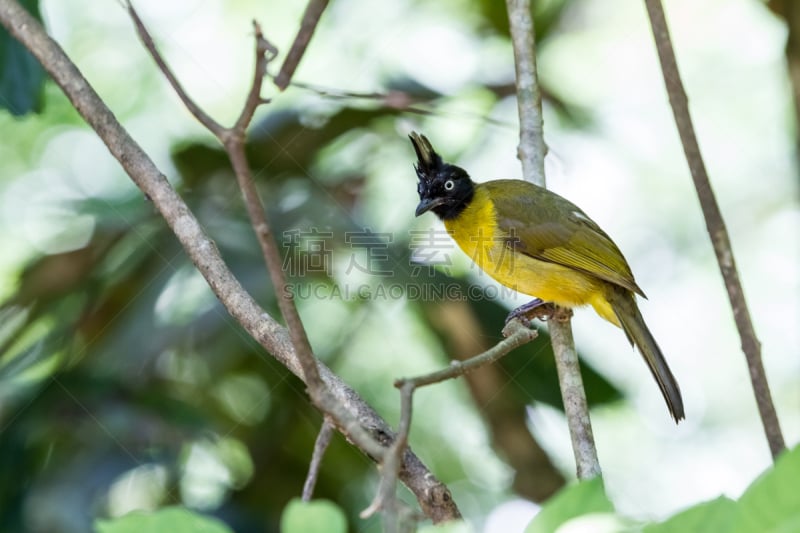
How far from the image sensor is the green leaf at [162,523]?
724 mm

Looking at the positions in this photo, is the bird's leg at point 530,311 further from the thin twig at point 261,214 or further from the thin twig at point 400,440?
the thin twig at point 261,214

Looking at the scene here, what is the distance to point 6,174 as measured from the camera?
4.93 meters

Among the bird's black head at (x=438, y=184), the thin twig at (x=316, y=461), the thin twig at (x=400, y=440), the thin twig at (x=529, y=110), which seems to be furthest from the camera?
the bird's black head at (x=438, y=184)

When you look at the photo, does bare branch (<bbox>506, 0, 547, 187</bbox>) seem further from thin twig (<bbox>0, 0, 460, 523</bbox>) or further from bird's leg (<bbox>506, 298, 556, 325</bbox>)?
thin twig (<bbox>0, 0, 460, 523</bbox>)

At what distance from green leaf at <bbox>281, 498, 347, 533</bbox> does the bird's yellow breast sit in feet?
10.4

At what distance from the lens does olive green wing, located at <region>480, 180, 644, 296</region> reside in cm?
392

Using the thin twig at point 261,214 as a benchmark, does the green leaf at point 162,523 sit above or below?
below

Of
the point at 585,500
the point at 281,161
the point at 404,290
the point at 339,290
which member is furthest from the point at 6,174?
the point at 585,500

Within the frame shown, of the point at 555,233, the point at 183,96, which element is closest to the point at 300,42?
the point at 183,96

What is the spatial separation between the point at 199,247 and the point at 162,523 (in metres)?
1.35

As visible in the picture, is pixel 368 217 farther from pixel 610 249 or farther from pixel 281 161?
pixel 610 249

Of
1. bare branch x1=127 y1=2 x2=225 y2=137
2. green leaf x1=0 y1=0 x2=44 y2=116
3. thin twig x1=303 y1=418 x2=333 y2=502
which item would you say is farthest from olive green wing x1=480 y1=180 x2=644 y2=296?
thin twig x1=303 y1=418 x2=333 y2=502

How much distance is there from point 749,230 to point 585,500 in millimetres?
6589

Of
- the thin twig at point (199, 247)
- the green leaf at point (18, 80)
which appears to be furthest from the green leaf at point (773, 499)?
the green leaf at point (18, 80)
